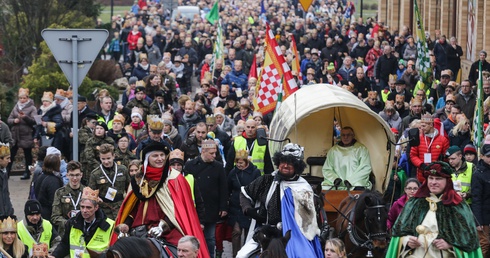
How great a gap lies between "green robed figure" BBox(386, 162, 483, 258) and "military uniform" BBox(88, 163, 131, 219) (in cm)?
515

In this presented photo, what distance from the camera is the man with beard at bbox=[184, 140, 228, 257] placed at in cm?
1587

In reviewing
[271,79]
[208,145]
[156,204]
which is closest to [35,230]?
[156,204]

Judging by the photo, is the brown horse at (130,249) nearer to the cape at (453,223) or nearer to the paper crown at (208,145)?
the cape at (453,223)

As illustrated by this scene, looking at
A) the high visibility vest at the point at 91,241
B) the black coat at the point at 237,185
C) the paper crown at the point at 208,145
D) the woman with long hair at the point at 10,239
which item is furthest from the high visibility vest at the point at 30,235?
the black coat at the point at 237,185

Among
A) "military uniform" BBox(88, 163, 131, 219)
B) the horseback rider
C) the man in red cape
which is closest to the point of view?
the man in red cape

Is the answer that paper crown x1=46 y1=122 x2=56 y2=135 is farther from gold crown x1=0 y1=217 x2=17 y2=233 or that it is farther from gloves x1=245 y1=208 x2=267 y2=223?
gloves x1=245 y1=208 x2=267 y2=223

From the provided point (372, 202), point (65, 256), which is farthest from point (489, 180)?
point (65, 256)

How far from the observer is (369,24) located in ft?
151

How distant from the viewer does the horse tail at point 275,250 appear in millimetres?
11047

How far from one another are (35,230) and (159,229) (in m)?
2.41

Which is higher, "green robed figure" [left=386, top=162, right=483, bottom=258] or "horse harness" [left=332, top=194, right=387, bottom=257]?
"green robed figure" [left=386, top=162, right=483, bottom=258]

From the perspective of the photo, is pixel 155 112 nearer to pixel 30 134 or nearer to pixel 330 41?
pixel 30 134

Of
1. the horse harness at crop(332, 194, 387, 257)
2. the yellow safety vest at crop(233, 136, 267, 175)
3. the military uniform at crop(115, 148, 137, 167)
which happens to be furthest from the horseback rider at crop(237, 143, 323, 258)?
the military uniform at crop(115, 148, 137, 167)

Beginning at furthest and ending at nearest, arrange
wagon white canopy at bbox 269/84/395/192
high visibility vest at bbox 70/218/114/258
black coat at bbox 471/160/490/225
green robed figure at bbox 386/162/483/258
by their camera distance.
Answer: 1. wagon white canopy at bbox 269/84/395/192
2. black coat at bbox 471/160/490/225
3. high visibility vest at bbox 70/218/114/258
4. green robed figure at bbox 386/162/483/258
